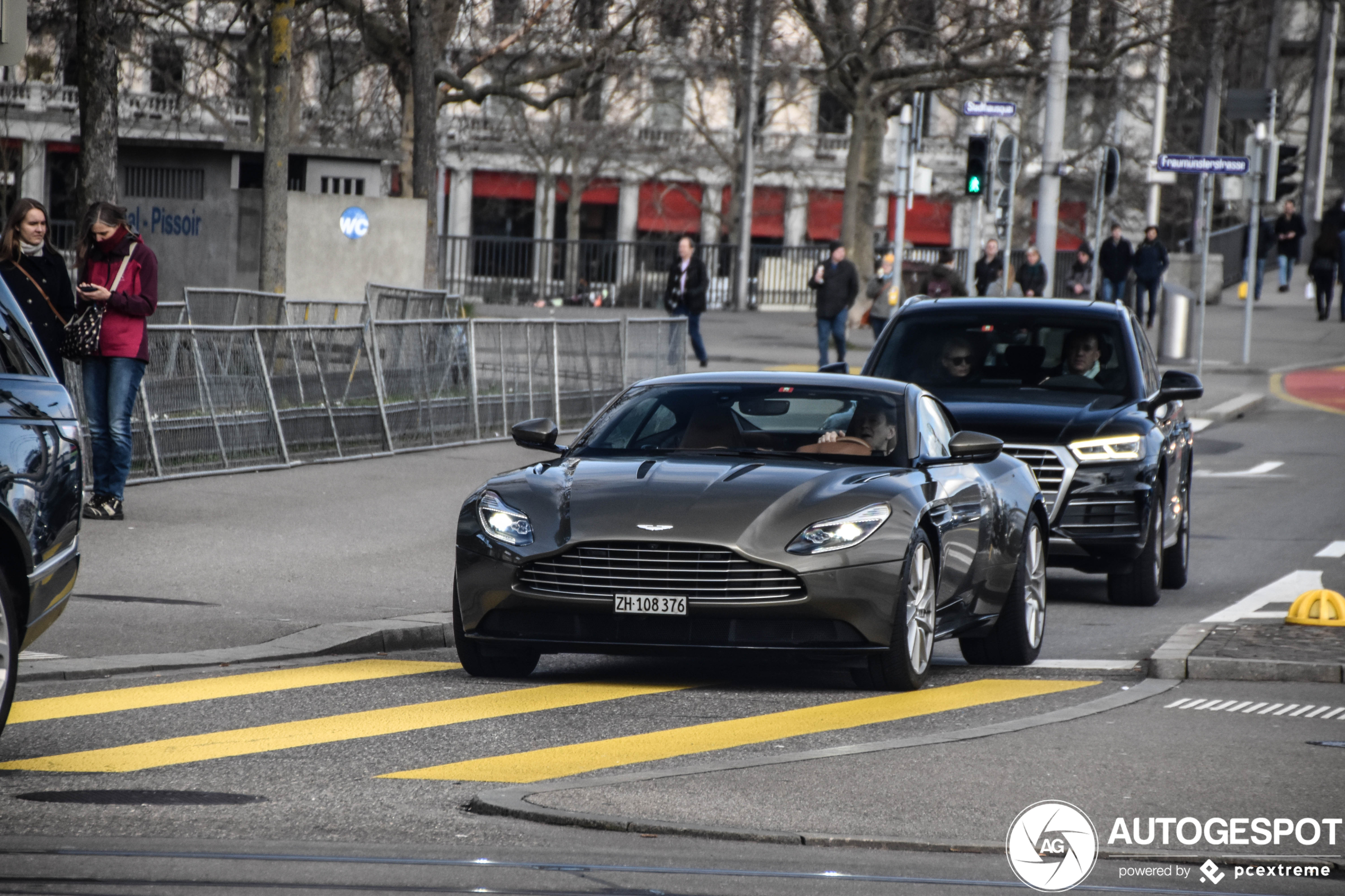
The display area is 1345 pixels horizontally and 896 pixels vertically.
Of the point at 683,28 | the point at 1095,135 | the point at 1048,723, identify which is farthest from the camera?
the point at 1095,135

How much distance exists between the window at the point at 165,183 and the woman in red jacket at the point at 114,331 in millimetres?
13288

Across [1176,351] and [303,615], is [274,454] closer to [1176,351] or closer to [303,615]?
[303,615]

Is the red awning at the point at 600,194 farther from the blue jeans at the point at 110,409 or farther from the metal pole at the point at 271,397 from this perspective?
the blue jeans at the point at 110,409

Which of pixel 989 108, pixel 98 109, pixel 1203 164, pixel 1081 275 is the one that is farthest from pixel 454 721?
pixel 1081 275

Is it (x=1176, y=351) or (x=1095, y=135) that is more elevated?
(x=1095, y=135)

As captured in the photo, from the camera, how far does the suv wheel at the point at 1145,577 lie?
41.0ft

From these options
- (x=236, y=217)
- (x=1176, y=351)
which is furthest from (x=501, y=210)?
(x=236, y=217)

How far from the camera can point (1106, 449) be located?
40.5ft

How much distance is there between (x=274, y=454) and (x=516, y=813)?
1154 centimetres

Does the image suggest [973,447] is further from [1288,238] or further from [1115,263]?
[1288,238]

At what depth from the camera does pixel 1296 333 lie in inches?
1597

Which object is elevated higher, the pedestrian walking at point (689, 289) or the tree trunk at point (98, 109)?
the tree trunk at point (98, 109)

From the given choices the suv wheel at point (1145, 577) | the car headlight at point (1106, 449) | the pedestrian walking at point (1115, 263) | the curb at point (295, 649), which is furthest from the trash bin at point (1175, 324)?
the curb at point (295, 649)

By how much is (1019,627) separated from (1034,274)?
23.2 m
